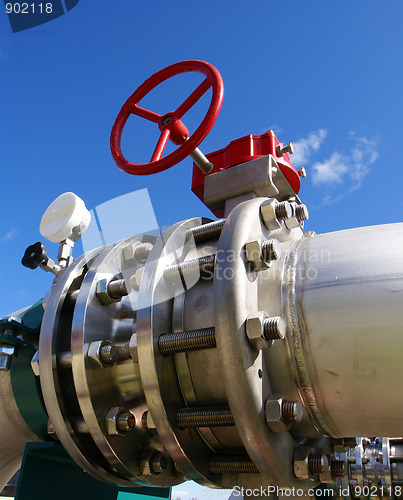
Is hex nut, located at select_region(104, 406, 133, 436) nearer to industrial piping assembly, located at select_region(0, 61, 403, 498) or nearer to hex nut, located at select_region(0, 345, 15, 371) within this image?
industrial piping assembly, located at select_region(0, 61, 403, 498)

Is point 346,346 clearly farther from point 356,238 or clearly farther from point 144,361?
point 144,361

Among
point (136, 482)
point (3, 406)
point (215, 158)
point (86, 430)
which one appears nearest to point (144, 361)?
point (86, 430)

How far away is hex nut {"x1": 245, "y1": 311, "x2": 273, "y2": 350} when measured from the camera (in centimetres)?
76

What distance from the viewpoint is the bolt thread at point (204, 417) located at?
0.85 metres

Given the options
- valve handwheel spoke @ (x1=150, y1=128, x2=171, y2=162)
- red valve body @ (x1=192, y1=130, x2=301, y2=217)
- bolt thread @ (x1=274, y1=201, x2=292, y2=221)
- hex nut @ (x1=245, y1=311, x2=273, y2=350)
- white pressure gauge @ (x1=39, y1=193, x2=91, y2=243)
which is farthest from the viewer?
white pressure gauge @ (x1=39, y1=193, x2=91, y2=243)

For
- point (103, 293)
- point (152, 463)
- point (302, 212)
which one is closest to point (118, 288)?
point (103, 293)

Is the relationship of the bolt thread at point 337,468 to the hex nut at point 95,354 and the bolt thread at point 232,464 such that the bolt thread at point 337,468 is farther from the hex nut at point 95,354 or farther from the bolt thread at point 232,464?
the hex nut at point 95,354

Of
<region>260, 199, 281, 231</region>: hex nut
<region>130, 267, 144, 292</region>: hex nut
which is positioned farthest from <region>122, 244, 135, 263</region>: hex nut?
<region>260, 199, 281, 231</region>: hex nut

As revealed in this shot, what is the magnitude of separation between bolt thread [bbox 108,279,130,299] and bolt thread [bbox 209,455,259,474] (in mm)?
408

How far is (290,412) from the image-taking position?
30.5 inches

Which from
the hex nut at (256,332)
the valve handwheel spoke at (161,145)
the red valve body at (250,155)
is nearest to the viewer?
the hex nut at (256,332)

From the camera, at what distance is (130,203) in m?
1.16

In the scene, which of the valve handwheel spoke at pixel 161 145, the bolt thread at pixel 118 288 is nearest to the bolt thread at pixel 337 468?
the bolt thread at pixel 118 288

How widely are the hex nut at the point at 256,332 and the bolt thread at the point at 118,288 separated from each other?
0.37 meters
